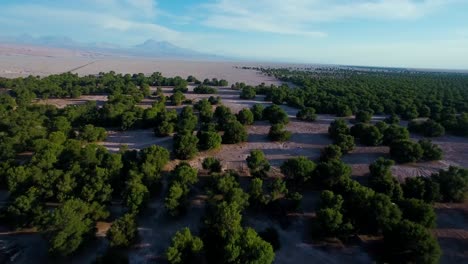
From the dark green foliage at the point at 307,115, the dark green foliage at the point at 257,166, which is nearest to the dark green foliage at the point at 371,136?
the dark green foliage at the point at 307,115

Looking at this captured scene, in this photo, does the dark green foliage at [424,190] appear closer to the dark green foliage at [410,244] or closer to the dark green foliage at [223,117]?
the dark green foliage at [410,244]

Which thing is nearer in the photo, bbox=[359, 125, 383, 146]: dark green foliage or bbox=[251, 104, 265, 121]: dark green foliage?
bbox=[359, 125, 383, 146]: dark green foliage

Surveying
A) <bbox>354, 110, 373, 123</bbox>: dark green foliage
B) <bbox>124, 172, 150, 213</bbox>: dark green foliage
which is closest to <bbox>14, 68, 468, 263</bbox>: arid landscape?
<bbox>124, 172, 150, 213</bbox>: dark green foliage

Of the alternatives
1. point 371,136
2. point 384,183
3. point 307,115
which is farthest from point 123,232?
point 307,115

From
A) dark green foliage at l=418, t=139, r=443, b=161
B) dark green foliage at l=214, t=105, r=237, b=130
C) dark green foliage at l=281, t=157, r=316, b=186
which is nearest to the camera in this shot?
dark green foliage at l=281, t=157, r=316, b=186

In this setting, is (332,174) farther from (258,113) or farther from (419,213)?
(258,113)

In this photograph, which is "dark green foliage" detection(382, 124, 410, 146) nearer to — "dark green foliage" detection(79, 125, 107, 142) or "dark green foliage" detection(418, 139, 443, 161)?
"dark green foliage" detection(418, 139, 443, 161)

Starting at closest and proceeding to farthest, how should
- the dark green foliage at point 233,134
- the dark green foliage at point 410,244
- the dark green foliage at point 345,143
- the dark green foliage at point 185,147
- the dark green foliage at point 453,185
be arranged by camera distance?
1. the dark green foliage at point 410,244
2. the dark green foliage at point 453,185
3. the dark green foliage at point 185,147
4. the dark green foliage at point 345,143
5. the dark green foliage at point 233,134
